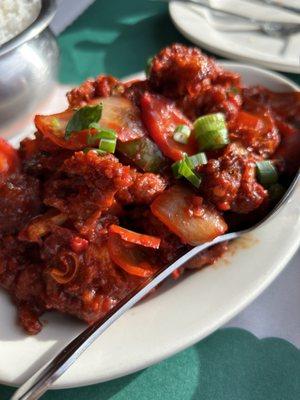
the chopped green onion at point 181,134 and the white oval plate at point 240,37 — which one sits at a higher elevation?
the chopped green onion at point 181,134

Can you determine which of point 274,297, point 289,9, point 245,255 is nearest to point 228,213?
point 245,255

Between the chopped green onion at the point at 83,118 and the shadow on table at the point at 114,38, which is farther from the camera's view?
the shadow on table at the point at 114,38

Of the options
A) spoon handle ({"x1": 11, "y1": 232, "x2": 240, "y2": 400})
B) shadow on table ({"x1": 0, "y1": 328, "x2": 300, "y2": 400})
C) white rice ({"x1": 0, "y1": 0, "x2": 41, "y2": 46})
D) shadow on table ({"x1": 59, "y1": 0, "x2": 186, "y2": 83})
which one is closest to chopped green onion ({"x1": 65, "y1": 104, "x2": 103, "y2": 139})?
spoon handle ({"x1": 11, "y1": 232, "x2": 240, "y2": 400})

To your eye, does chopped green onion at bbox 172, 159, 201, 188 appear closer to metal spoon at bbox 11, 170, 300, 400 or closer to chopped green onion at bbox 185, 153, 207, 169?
chopped green onion at bbox 185, 153, 207, 169

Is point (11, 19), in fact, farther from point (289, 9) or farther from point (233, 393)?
point (233, 393)

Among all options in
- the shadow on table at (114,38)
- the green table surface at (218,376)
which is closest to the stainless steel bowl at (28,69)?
the shadow on table at (114,38)

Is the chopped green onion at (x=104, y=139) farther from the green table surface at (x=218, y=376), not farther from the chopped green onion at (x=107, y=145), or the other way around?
the green table surface at (x=218, y=376)

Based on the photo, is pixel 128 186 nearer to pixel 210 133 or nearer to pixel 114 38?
pixel 210 133
